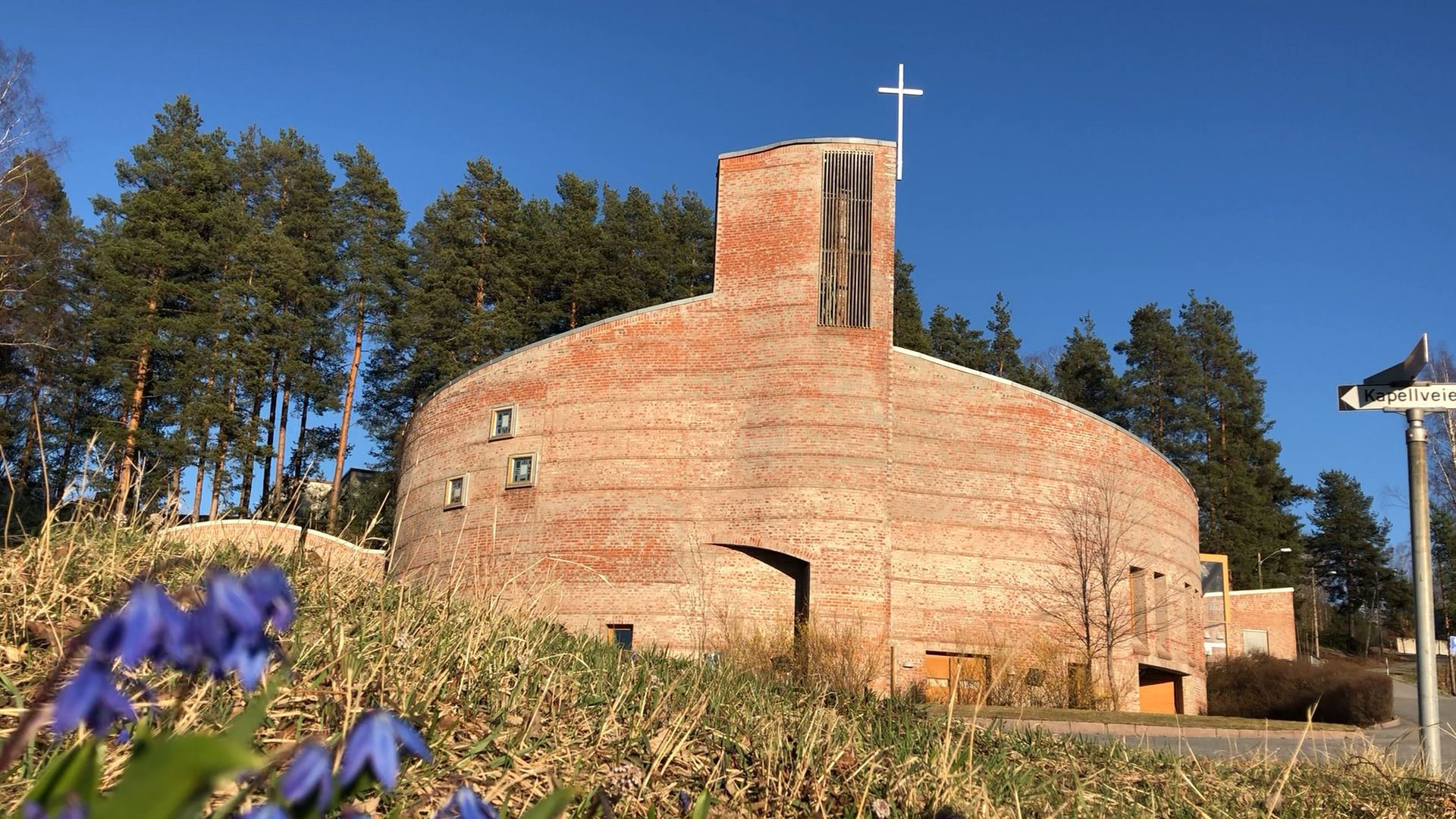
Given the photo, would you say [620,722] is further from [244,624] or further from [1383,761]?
[1383,761]

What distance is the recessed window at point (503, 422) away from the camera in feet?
88.8

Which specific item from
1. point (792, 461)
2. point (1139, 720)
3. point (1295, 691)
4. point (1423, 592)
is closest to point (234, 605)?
point (1423, 592)

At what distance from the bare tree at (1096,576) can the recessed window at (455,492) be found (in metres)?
14.4

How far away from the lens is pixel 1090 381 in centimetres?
6066

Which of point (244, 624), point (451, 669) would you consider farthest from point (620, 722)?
point (244, 624)

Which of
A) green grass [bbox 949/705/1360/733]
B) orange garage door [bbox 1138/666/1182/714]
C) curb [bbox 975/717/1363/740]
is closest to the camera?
curb [bbox 975/717/1363/740]

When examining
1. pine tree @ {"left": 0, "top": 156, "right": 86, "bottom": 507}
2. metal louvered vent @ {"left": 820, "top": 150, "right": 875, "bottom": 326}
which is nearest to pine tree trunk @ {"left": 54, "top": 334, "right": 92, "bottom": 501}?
pine tree @ {"left": 0, "top": 156, "right": 86, "bottom": 507}

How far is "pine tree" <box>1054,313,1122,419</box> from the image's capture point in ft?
196

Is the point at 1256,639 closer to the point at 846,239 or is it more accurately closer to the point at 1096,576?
the point at 1096,576

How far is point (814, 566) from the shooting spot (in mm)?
23312

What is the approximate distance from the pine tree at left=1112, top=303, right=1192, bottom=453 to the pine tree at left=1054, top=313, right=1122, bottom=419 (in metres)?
0.67

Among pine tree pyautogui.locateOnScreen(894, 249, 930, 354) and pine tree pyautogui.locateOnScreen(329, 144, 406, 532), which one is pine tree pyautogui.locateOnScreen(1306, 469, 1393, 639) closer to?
pine tree pyautogui.locateOnScreen(894, 249, 930, 354)

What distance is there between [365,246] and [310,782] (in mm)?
48268

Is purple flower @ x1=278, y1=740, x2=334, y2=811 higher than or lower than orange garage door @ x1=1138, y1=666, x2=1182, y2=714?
higher
